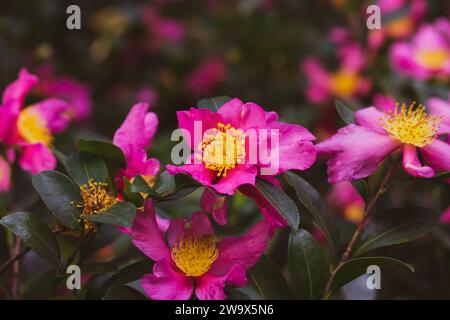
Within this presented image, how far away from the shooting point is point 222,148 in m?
0.80

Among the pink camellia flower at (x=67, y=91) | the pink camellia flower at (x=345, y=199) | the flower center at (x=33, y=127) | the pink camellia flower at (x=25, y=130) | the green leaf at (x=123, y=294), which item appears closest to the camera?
the green leaf at (x=123, y=294)

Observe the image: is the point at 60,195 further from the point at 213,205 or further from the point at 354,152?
the point at 354,152

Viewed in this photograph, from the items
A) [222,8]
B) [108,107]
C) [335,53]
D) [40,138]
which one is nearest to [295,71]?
[335,53]

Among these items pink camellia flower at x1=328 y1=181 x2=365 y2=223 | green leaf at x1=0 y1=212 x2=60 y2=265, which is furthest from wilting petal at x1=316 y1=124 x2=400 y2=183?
pink camellia flower at x1=328 y1=181 x2=365 y2=223

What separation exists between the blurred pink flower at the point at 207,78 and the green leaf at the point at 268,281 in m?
1.16

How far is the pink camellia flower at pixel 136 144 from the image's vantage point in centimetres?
83

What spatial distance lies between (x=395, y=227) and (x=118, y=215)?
0.38 metres

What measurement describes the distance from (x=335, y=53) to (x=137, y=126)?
1.24 m

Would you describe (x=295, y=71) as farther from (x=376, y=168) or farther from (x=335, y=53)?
(x=376, y=168)

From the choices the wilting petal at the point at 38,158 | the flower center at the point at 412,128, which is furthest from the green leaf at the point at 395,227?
the wilting petal at the point at 38,158

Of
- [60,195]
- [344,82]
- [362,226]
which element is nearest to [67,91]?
[344,82]

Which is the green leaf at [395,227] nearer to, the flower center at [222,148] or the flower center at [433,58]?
the flower center at [222,148]

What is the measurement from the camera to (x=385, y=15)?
1832 mm

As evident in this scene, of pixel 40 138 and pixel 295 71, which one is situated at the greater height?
pixel 295 71
